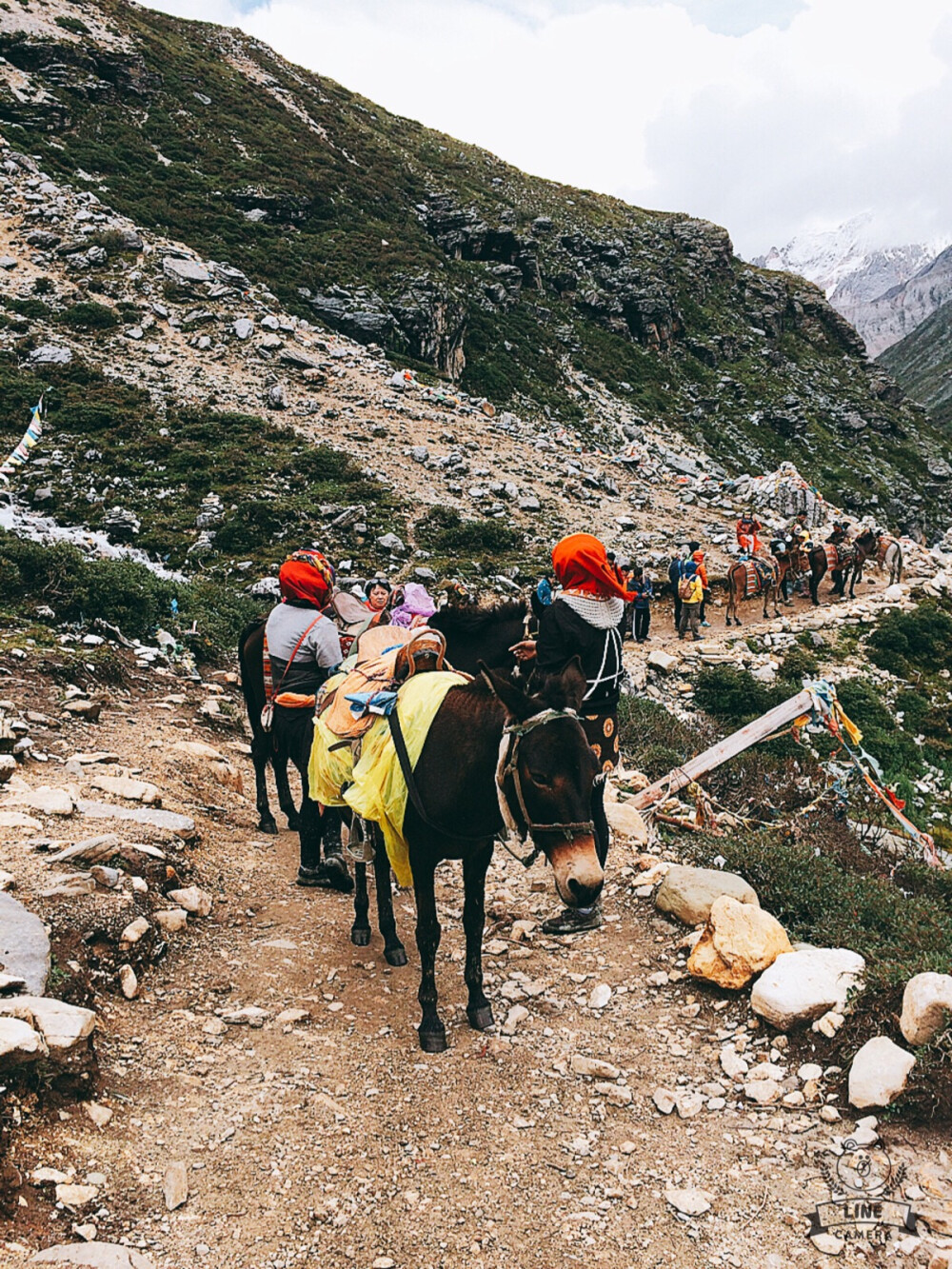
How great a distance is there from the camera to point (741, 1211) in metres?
2.89

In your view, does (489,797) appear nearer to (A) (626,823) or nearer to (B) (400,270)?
(A) (626,823)

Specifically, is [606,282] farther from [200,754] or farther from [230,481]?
[200,754]

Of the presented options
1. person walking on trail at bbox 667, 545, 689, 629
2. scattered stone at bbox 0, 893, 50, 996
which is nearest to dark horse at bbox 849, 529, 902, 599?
Result: person walking on trail at bbox 667, 545, 689, 629

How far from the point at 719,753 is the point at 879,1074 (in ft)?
16.4

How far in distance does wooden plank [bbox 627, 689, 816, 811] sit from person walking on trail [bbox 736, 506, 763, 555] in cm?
1279

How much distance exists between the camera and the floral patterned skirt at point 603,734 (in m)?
5.07

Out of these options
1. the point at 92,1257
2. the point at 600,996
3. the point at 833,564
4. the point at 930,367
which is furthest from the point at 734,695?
the point at 930,367

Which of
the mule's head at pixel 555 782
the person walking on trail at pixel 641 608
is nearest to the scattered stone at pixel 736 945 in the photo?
the mule's head at pixel 555 782

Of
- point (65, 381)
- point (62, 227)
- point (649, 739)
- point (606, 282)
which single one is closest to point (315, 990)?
point (649, 739)

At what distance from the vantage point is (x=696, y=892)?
501 centimetres

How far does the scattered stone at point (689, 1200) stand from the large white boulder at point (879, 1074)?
2.57 feet

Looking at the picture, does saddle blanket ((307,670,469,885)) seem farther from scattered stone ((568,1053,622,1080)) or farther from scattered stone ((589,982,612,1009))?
scattered stone ((589,982,612,1009))

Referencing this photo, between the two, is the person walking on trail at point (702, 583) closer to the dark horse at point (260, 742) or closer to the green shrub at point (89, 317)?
the dark horse at point (260, 742)

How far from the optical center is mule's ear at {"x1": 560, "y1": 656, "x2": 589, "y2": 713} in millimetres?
3549
